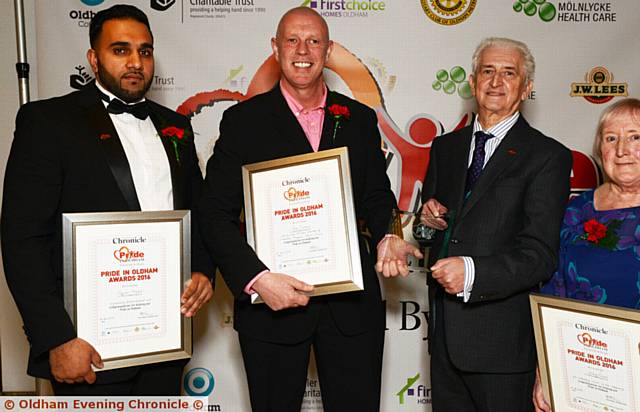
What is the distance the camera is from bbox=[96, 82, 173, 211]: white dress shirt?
1.95 meters

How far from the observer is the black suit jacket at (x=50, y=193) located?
1.80 m

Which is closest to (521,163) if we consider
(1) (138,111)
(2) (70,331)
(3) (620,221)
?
(3) (620,221)

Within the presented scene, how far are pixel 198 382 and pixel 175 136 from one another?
184 centimetres

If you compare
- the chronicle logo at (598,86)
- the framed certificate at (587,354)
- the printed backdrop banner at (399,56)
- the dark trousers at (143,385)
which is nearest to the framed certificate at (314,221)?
the dark trousers at (143,385)

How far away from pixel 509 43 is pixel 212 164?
1.18 meters

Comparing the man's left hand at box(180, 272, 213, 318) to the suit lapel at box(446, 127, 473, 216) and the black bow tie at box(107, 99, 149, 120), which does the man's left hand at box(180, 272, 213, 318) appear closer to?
the black bow tie at box(107, 99, 149, 120)

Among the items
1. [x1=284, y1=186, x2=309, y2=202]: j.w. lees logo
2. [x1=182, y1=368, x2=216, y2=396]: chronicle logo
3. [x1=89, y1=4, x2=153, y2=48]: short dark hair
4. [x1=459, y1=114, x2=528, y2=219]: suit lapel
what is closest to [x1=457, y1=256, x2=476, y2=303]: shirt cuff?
[x1=459, y1=114, x2=528, y2=219]: suit lapel

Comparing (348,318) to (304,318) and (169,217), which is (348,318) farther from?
(169,217)

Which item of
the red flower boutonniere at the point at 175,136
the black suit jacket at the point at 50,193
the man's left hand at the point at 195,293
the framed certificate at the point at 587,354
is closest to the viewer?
the framed certificate at the point at 587,354

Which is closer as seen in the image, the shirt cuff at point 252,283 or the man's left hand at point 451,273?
the man's left hand at point 451,273

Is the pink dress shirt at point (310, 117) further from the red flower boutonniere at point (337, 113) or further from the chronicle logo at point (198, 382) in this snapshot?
the chronicle logo at point (198, 382)


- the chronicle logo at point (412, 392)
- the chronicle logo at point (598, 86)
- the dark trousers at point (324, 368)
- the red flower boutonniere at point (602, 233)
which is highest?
the chronicle logo at point (598, 86)

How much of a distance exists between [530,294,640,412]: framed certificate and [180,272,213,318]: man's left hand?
1.14 metres

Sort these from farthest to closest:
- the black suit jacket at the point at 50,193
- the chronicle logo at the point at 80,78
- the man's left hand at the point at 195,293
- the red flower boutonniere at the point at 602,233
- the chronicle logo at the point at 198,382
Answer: the chronicle logo at the point at 198,382 < the chronicle logo at the point at 80,78 < the man's left hand at the point at 195,293 < the black suit jacket at the point at 50,193 < the red flower boutonniere at the point at 602,233
